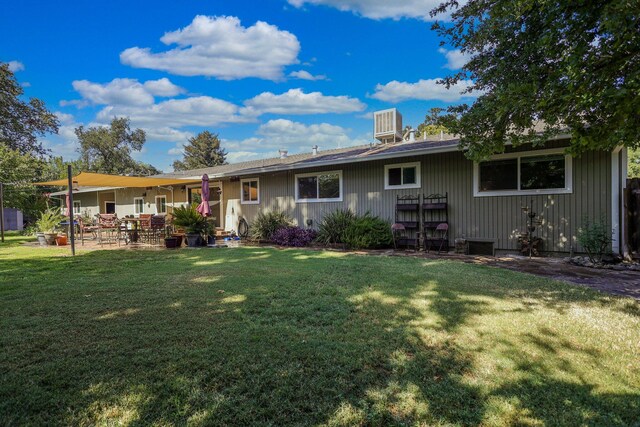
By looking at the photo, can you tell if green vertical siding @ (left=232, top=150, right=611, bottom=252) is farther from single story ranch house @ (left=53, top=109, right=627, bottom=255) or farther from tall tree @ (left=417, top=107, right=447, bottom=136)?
tall tree @ (left=417, top=107, right=447, bottom=136)

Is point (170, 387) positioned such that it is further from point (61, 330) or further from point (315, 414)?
point (61, 330)

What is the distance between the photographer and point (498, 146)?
13.8 feet

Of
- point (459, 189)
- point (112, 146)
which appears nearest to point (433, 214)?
point (459, 189)

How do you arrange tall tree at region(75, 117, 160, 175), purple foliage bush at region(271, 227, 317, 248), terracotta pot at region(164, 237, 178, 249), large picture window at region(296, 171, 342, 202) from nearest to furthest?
terracotta pot at region(164, 237, 178, 249)
purple foliage bush at region(271, 227, 317, 248)
large picture window at region(296, 171, 342, 202)
tall tree at region(75, 117, 160, 175)

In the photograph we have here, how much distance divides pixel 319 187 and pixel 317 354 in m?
9.44

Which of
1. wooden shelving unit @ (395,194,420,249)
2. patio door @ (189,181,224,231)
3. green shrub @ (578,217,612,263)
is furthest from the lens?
patio door @ (189,181,224,231)

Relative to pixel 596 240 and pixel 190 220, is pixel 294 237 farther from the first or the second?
pixel 596 240

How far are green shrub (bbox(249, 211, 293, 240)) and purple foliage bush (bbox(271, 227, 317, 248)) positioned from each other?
0.60m

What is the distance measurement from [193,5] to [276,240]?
25.9ft

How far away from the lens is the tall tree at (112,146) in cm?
3581

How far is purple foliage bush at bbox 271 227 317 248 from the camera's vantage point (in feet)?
35.6

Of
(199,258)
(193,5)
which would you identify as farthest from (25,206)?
(199,258)

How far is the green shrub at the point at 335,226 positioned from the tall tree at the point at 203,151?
35.7 m

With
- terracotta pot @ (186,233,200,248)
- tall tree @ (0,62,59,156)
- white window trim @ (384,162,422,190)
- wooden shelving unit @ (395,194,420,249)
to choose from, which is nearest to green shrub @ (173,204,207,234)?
terracotta pot @ (186,233,200,248)
